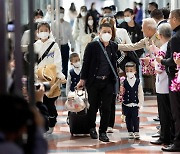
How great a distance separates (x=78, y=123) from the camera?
26.6 ft

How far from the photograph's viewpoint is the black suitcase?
26.6 feet

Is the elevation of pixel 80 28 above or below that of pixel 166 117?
above

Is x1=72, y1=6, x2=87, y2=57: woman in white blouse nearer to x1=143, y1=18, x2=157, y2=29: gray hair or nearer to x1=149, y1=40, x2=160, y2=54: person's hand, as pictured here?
x1=143, y1=18, x2=157, y2=29: gray hair

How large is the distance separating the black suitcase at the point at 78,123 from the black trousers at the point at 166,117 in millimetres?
1205

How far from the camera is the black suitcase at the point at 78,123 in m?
8.09

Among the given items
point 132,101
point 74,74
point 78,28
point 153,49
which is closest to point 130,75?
point 132,101

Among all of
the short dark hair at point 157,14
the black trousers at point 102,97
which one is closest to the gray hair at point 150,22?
the short dark hair at point 157,14

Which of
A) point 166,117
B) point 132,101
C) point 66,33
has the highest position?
point 66,33

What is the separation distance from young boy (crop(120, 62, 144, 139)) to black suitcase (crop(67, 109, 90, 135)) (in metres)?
0.57

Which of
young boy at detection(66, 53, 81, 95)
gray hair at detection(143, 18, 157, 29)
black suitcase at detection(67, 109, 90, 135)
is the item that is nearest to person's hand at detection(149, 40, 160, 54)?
gray hair at detection(143, 18, 157, 29)

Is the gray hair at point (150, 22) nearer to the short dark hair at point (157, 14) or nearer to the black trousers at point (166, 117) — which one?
the short dark hair at point (157, 14)

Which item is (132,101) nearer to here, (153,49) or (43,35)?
(153,49)

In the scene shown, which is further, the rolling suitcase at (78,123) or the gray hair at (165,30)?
the rolling suitcase at (78,123)

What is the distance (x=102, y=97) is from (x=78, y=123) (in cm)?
69
